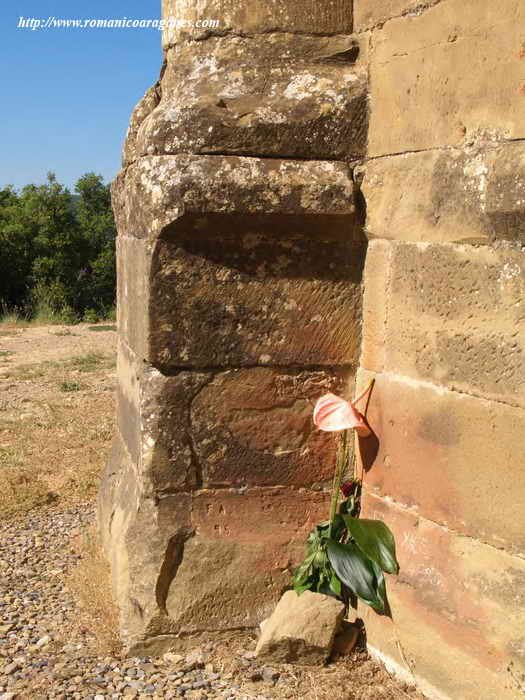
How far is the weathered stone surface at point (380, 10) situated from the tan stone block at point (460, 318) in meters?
0.76

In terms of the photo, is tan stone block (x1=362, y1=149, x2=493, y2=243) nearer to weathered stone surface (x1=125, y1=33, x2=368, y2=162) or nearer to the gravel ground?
weathered stone surface (x1=125, y1=33, x2=368, y2=162)

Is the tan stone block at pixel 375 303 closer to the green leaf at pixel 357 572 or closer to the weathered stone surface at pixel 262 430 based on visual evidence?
the weathered stone surface at pixel 262 430

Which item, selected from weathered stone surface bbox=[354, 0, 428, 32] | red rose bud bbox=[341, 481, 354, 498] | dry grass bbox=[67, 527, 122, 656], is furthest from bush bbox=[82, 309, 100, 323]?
weathered stone surface bbox=[354, 0, 428, 32]

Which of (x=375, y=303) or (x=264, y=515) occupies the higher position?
(x=375, y=303)

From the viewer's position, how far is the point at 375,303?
2.68 meters

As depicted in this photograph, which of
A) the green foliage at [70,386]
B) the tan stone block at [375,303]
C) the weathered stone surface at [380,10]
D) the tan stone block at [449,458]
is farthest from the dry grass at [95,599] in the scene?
the green foliage at [70,386]

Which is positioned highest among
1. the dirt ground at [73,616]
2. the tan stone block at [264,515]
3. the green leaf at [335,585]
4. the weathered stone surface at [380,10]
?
the weathered stone surface at [380,10]

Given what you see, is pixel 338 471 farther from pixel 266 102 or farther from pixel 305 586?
pixel 266 102

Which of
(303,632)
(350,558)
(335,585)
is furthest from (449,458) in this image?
(303,632)

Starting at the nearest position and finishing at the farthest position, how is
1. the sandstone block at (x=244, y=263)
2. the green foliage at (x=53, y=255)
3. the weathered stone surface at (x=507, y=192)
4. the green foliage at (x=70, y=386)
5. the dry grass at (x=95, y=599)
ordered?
the weathered stone surface at (x=507, y=192), the sandstone block at (x=244, y=263), the dry grass at (x=95, y=599), the green foliage at (x=70, y=386), the green foliage at (x=53, y=255)

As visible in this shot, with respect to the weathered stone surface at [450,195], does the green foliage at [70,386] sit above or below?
below

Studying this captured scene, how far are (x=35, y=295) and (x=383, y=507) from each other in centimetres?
1423

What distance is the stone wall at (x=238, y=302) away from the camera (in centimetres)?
257

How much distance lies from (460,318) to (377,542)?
33.0 inches
